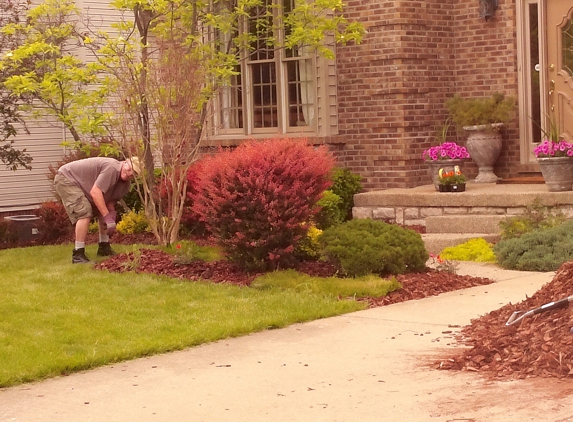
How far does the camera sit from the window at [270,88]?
1584cm

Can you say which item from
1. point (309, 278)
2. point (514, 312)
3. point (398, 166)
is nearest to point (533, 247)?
point (309, 278)

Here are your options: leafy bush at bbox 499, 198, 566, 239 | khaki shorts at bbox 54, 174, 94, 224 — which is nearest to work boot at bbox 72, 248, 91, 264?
khaki shorts at bbox 54, 174, 94, 224

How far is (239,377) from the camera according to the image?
6.62 m

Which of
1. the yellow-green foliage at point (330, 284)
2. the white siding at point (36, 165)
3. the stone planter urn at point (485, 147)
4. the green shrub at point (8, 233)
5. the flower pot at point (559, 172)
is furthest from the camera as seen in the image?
the white siding at point (36, 165)

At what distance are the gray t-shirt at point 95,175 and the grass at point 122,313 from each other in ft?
3.34

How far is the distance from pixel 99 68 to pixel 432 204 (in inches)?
184

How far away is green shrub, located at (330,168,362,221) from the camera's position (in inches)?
578

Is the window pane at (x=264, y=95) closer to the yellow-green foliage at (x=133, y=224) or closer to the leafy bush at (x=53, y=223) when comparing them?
the yellow-green foliage at (x=133, y=224)

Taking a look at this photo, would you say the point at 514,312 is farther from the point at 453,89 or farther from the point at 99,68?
the point at 453,89

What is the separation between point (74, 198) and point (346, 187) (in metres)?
4.60

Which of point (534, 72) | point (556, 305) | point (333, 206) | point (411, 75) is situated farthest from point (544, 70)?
point (556, 305)

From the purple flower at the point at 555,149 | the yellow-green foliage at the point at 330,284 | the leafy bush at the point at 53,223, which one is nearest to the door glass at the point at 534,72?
the purple flower at the point at 555,149

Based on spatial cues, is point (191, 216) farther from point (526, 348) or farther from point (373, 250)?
point (526, 348)

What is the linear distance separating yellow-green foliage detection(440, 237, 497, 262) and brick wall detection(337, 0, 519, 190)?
10.3ft
